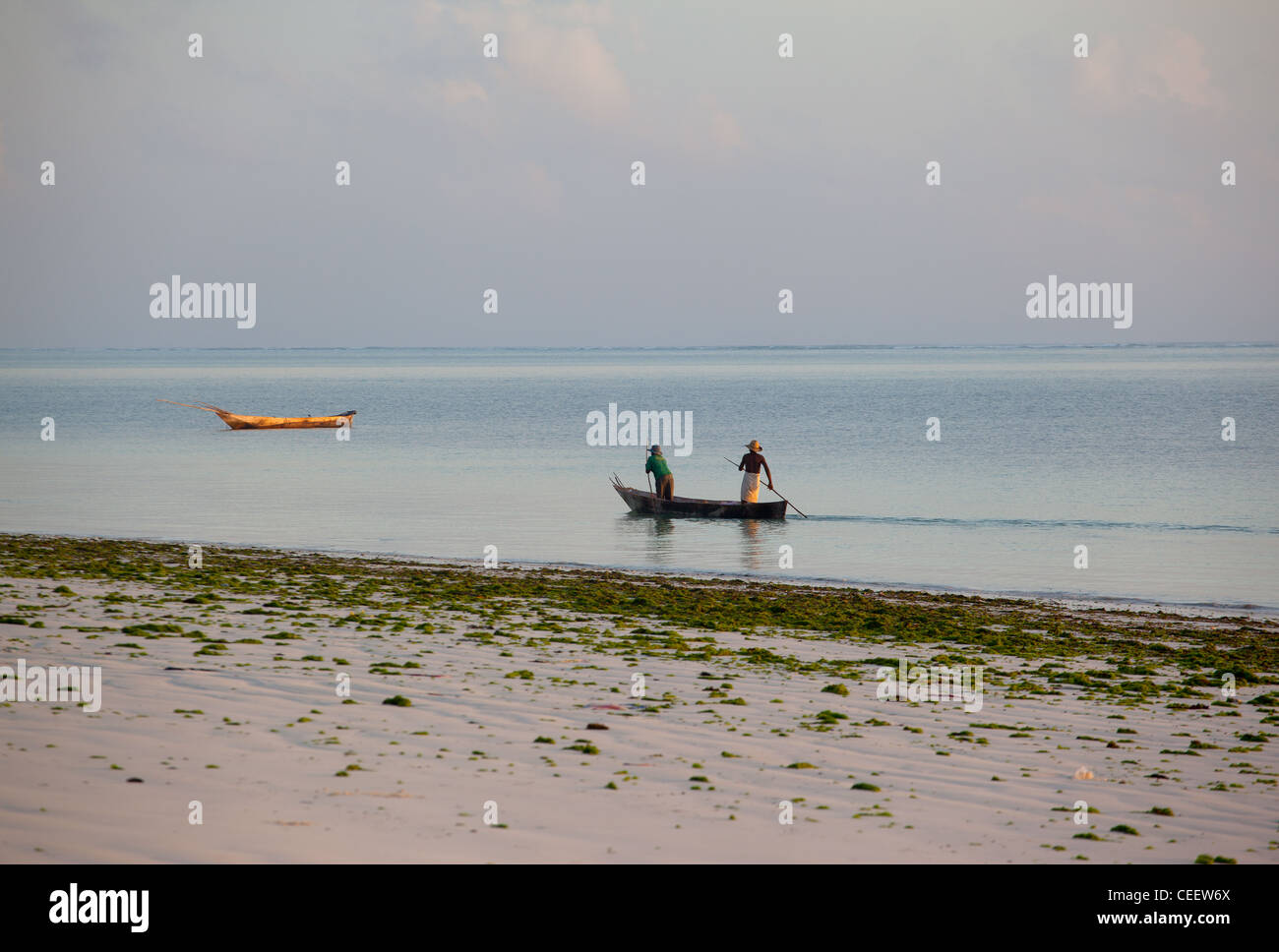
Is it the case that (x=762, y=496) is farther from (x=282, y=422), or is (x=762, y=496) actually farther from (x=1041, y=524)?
(x=282, y=422)

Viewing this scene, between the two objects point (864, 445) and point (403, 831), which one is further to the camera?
point (864, 445)

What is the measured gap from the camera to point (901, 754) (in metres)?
9.32

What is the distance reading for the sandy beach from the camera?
7.18m

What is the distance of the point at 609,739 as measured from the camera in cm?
942

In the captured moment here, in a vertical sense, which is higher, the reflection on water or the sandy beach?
the reflection on water

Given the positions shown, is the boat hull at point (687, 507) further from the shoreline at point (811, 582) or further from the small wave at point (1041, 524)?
the shoreline at point (811, 582)

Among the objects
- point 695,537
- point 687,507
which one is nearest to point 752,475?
point 687,507

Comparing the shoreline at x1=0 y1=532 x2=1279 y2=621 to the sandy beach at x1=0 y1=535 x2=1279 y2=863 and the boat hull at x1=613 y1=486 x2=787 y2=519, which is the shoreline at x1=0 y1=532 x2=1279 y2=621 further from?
the boat hull at x1=613 y1=486 x2=787 y2=519

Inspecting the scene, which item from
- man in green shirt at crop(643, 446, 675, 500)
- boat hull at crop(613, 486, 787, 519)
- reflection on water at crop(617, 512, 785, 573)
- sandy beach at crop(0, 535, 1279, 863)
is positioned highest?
man in green shirt at crop(643, 446, 675, 500)

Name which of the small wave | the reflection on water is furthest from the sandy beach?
the small wave

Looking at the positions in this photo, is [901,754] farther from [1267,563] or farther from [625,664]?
[1267,563]
